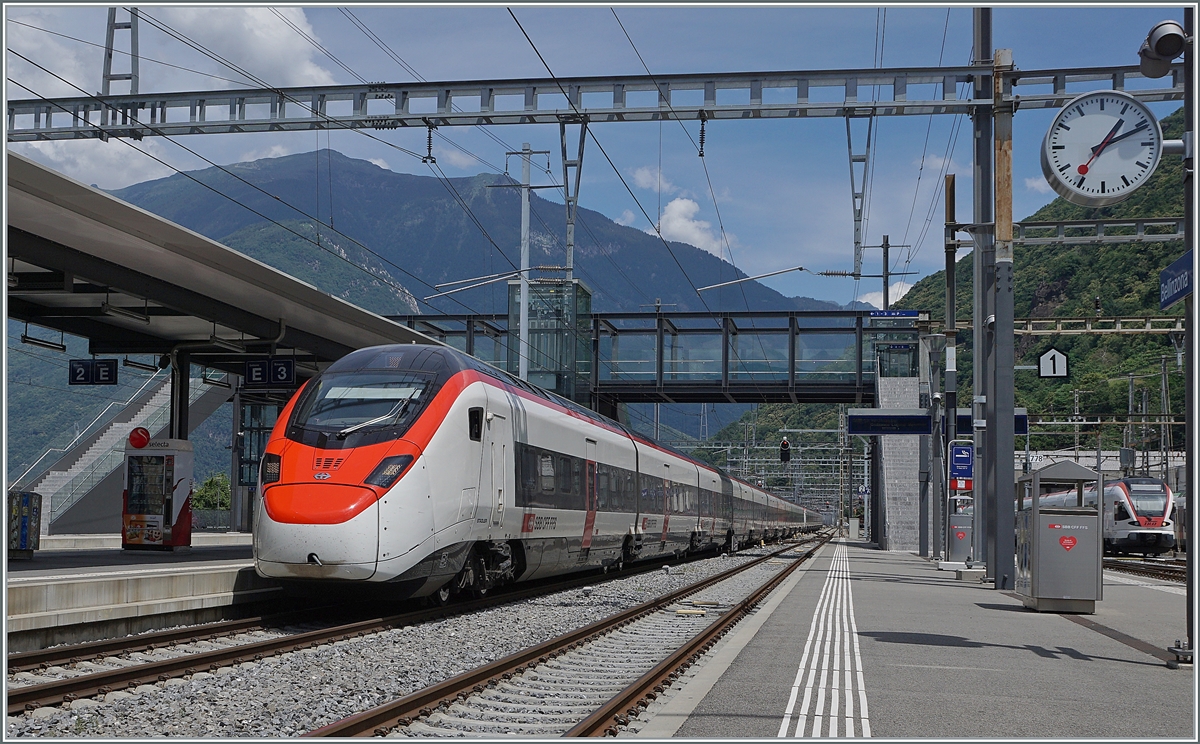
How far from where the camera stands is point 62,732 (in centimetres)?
682

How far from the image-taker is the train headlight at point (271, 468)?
12445mm

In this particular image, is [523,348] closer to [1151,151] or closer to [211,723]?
[1151,151]

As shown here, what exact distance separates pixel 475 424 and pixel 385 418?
1.56 metres

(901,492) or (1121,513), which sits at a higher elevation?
(901,492)

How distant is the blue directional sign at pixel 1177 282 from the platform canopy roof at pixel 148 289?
11.6m

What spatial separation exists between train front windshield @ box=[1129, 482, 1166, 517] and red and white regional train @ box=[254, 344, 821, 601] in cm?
3136

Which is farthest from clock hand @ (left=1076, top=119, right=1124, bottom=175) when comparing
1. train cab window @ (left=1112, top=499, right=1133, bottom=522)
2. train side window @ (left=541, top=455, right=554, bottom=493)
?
train cab window @ (left=1112, top=499, right=1133, bottom=522)

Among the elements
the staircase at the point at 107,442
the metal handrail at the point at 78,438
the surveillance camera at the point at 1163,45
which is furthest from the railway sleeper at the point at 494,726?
the staircase at the point at 107,442

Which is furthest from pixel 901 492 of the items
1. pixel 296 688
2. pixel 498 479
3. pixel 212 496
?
pixel 296 688

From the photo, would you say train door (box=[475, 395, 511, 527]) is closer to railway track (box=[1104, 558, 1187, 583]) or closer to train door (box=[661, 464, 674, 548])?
train door (box=[661, 464, 674, 548])

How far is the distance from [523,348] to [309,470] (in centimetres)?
2174

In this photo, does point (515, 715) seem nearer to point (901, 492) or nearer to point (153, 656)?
point (153, 656)

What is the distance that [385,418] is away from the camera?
12.8m

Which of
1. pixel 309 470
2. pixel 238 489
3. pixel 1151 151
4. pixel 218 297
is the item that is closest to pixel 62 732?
pixel 309 470
